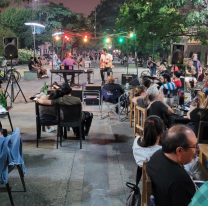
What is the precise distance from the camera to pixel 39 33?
4128 centimetres

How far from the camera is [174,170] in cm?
220

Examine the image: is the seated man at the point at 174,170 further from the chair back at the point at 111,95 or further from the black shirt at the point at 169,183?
the chair back at the point at 111,95

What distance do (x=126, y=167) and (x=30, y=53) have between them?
34.8 m

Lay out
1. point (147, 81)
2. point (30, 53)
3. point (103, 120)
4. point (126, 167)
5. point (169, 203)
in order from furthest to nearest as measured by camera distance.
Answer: point (30, 53)
point (103, 120)
point (147, 81)
point (126, 167)
point (169, 203)

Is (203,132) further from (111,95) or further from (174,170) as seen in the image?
(111,95)

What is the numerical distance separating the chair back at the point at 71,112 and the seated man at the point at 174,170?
3502 mm

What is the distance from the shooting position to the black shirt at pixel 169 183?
6.90ft

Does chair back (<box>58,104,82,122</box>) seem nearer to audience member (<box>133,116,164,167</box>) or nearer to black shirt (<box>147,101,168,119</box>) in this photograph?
black shirt (<box>147,101,168,119</box>)

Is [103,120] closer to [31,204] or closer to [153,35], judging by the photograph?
[31,204]

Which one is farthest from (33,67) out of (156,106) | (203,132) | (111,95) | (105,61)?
(203,132)

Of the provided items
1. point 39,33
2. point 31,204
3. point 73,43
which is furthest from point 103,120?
point 73,43

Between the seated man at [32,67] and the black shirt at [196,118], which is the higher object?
the seated man at [32,67]

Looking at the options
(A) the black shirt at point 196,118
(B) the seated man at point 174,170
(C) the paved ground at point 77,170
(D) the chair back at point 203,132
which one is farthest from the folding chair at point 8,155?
(A) the black shirt at point 196,118

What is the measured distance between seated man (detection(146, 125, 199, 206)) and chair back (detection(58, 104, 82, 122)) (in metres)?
3.50
